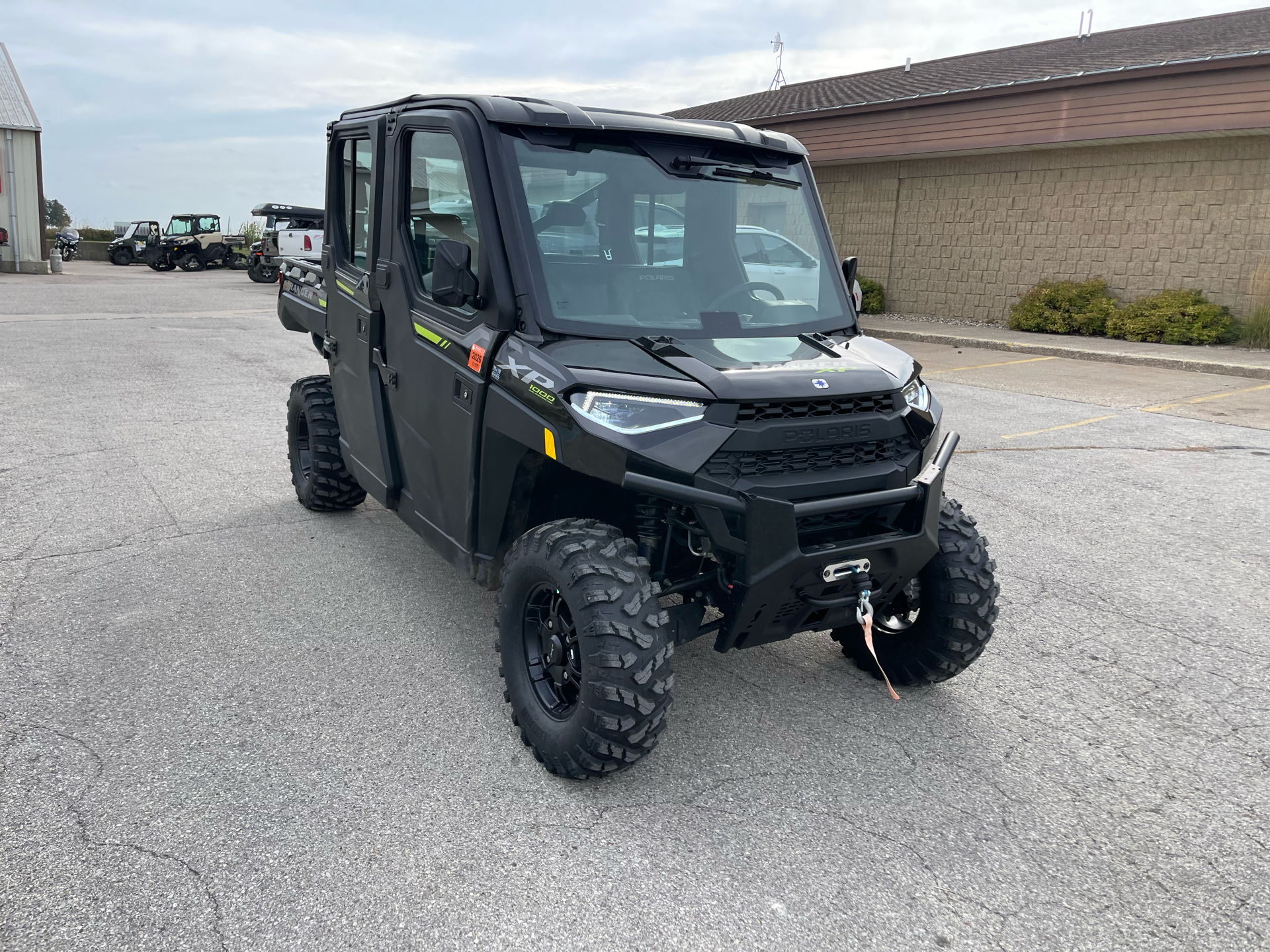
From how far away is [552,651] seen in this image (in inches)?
129

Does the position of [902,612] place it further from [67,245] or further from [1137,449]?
[67,245]

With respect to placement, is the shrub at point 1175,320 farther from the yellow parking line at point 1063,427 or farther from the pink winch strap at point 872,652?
the pink winch strap at point 872,652

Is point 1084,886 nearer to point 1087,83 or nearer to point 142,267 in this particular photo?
point 1087,83

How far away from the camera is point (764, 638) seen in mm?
3227

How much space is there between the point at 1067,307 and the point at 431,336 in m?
14.8

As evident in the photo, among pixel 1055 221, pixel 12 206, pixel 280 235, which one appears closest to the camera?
pixel 1055 221

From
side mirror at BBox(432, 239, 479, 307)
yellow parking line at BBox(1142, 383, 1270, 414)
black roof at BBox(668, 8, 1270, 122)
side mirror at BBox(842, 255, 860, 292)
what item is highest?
black roof at BBox(668, 8, 1270, 122)

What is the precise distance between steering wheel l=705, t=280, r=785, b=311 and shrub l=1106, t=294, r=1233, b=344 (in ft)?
43.2

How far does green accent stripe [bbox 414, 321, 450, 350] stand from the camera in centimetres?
370

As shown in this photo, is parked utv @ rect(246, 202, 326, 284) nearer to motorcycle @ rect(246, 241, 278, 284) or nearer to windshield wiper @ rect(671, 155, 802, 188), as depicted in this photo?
motorcycle @ rect(246, 241, 278, 284)

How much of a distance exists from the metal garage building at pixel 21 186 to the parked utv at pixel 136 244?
16.5ft

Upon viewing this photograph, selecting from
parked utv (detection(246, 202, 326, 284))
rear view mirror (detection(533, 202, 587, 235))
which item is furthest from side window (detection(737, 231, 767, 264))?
parked utv (detection(246, 202, 326, 284))

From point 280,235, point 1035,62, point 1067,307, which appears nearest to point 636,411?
point 1067,307

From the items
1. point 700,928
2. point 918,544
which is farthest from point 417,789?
point 918,544
